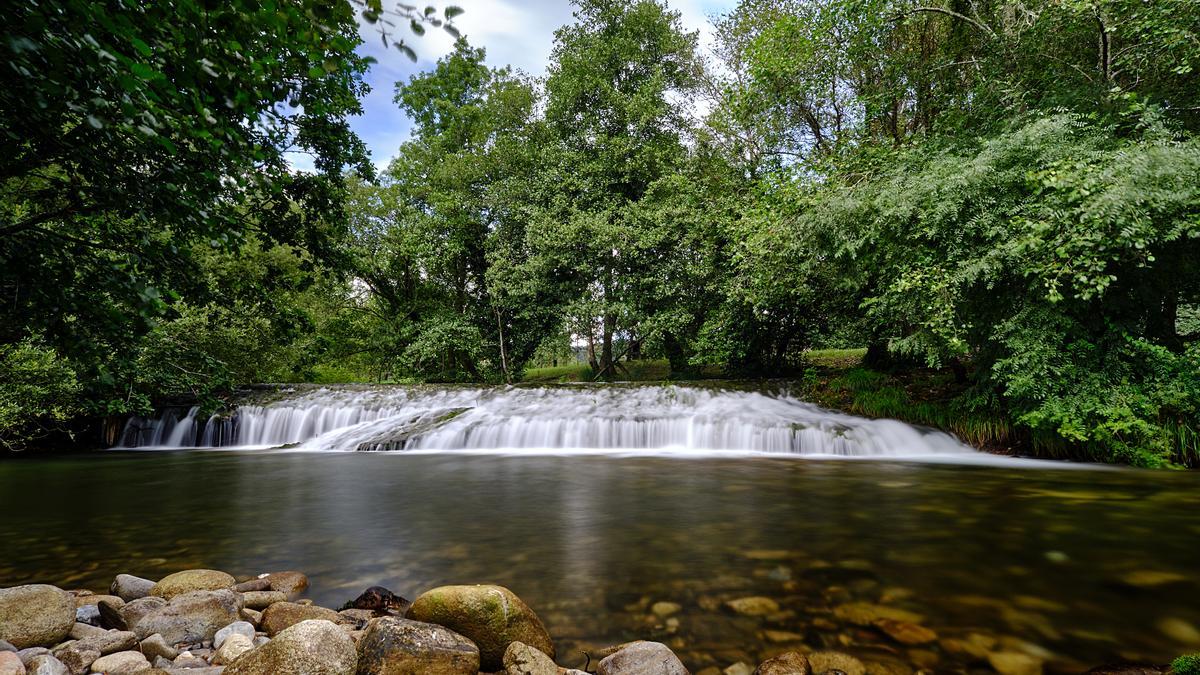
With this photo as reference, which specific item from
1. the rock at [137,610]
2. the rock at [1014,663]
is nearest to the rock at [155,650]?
the rock at [137,610]

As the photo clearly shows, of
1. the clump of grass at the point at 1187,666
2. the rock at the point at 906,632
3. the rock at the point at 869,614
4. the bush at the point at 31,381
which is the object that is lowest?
the rock at the point at 906,632

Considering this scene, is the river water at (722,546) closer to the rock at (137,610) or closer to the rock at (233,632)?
the rock at (233,632)

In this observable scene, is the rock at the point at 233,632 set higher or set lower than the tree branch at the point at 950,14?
lower

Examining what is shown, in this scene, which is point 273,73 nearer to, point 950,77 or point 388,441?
point 388,441

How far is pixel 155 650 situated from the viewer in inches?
107

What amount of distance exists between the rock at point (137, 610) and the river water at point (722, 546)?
94 centimetres

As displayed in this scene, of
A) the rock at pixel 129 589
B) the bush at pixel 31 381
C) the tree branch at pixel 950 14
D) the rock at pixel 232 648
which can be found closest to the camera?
the rock at pixel 232 648

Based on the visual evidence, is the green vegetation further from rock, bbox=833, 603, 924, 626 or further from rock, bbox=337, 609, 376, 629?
rock, bbox=833, 603, 924, 626

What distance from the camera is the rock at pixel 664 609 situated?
11.0 feet

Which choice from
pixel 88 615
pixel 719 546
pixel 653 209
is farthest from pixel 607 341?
pixel 88 615

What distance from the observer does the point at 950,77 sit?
486 inches

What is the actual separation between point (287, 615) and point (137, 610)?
85 centimetres

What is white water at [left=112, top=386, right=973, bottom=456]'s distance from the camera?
37.9 ft

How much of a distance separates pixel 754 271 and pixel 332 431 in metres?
12.7
